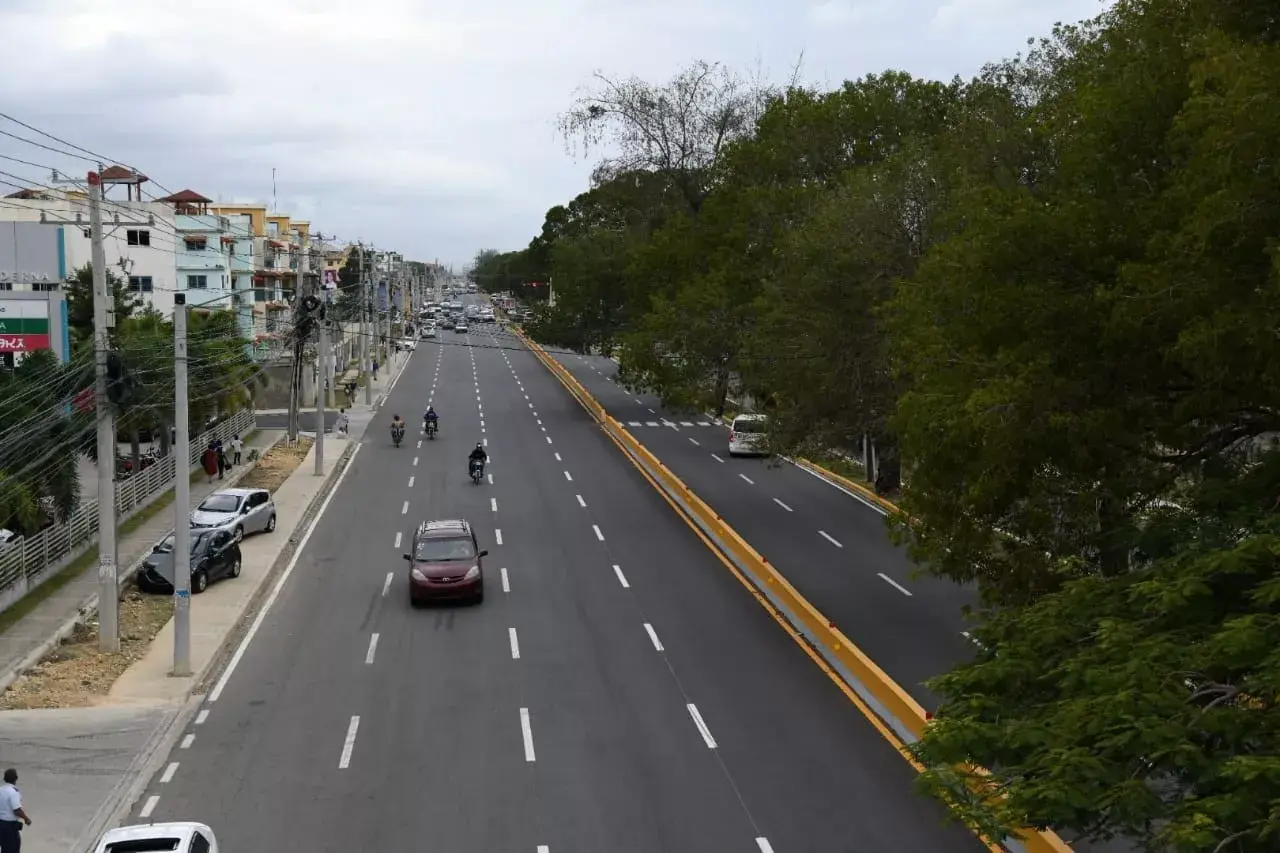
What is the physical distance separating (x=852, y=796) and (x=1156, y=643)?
6084mm

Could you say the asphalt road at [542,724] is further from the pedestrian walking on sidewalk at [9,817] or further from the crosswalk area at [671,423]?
the crosswalk area at [671,423]

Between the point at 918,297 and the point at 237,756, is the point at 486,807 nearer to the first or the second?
the point at 237,756

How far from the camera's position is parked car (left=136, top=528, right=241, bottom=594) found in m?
27.5

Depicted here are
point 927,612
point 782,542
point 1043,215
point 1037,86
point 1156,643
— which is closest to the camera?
point 1156,643

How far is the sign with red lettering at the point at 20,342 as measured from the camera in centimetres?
4069

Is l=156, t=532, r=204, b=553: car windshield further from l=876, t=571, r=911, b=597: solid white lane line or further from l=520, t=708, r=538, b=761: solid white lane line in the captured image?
l=876, t=571, r=911, b=597: solid white lane line

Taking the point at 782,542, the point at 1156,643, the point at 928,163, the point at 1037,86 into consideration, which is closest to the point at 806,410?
the point at 782,542

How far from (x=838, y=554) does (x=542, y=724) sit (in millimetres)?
14334

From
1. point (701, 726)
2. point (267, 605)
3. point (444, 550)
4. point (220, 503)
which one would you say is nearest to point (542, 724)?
point (701, 726)

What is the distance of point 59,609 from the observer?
25.5 metres

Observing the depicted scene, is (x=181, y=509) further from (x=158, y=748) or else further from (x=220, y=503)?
(x=220, y=503)

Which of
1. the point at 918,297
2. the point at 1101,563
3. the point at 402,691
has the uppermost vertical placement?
the point at 918,297

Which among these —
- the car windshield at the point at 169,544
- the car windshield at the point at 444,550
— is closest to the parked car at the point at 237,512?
the car windshield at the point at 169,544

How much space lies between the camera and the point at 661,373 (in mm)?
51625
